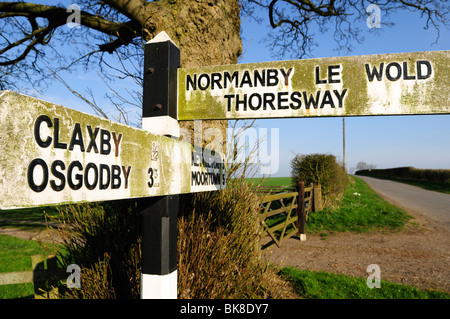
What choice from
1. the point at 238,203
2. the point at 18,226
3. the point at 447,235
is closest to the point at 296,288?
the point at 238,203

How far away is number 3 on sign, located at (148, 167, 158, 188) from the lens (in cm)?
136

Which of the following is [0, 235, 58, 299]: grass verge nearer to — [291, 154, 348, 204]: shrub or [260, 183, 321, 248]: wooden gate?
[260, 183, 321, 248]: wooden gate

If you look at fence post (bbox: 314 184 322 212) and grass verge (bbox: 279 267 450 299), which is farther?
fence post (bbox: 314 184 322 212)

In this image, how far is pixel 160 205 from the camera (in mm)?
1583

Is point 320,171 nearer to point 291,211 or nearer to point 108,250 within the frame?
point 291,211

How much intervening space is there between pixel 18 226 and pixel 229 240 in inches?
456

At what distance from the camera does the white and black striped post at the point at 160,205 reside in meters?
1.56

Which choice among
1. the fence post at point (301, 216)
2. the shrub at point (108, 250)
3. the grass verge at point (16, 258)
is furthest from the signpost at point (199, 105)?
the fence post at point (301, 216)

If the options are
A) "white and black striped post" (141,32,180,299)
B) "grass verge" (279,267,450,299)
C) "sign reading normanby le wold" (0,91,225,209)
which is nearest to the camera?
"sign reading normanby le wold" (0,91,225,209)

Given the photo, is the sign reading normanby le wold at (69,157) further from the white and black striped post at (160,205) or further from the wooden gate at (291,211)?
the wooden gate at (291,211)

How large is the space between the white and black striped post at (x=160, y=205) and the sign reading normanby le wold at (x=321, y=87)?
109mm

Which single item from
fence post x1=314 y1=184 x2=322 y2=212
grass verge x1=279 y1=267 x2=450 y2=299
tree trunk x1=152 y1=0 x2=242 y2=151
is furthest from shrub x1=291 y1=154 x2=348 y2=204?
tree trunk x1=152 y1=0 x2=242 y2=151

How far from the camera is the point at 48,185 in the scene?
875 mm

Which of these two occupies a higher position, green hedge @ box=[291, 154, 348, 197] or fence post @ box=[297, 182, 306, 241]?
green hedge @ box=[291, 154, 348, 197]
